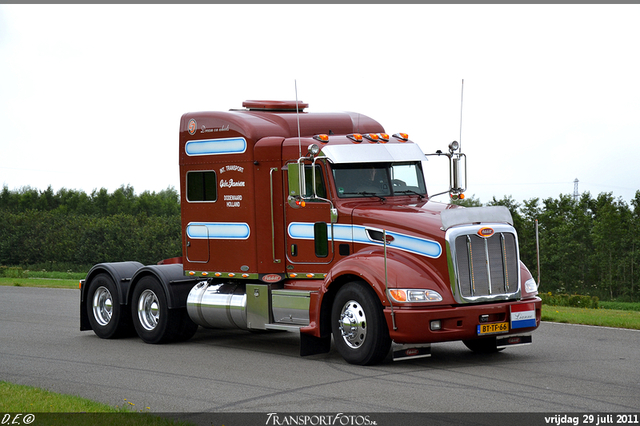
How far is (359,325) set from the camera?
434 inches

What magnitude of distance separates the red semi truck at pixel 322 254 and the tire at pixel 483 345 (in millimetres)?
23

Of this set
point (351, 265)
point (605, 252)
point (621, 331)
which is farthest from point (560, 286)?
point (351, 265)

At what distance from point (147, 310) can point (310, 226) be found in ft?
12.2

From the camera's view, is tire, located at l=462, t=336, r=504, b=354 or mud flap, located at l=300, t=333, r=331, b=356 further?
tire, located at l=462, t=336, r=504, b=354

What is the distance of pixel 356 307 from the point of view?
11.1 m

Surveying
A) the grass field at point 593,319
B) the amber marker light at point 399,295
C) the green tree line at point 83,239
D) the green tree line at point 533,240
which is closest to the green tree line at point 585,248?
the green tree line at point 533,240

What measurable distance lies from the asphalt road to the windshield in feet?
7.94

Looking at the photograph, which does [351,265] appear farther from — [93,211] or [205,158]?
[93,211]

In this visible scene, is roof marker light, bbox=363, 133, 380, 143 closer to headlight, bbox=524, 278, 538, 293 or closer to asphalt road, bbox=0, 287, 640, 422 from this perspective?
headlight, bbox=524, 278, 538, 293

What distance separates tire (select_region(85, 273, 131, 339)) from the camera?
14.8 m

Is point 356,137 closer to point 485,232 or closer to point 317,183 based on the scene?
point 317,183

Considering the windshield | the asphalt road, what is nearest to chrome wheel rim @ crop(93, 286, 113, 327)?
the asphalt road

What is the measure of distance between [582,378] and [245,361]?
4577 mm

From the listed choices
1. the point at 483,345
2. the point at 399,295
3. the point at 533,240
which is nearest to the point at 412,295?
the point at 399,295
